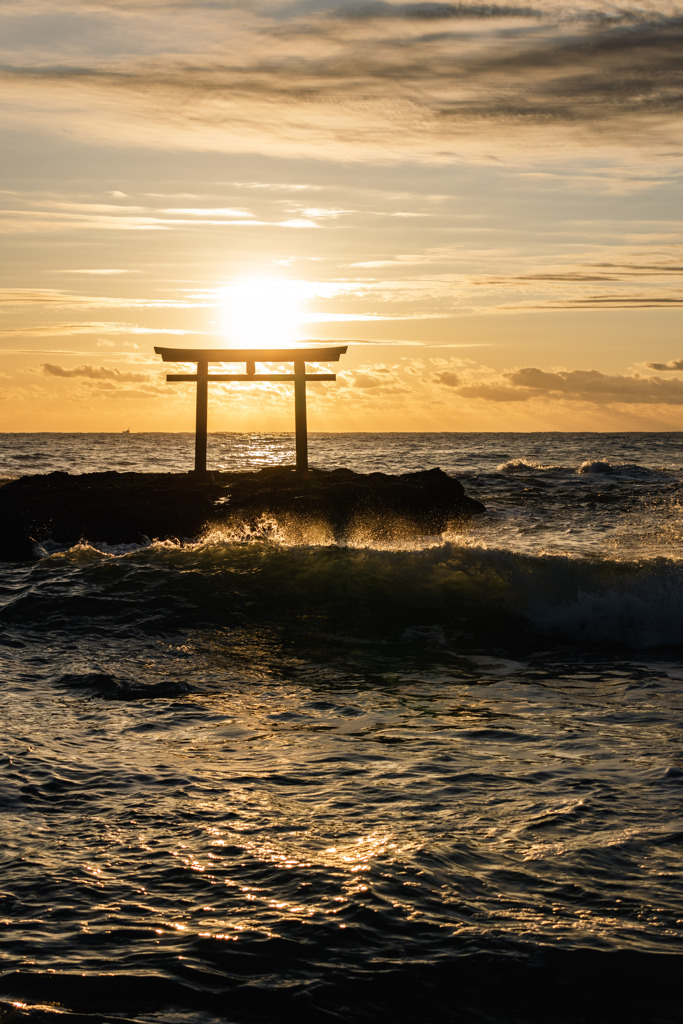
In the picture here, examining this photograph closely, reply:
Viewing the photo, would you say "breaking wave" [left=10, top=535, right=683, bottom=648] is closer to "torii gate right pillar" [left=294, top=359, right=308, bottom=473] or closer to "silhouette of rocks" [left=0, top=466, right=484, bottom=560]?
"silhouette of rocks" [left=0, top=466, right=484, bottom=560]

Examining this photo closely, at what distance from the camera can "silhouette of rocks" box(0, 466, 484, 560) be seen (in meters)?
17.5

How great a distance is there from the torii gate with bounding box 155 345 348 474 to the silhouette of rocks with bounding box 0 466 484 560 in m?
1.26

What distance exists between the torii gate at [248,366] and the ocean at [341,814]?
31.6 ft

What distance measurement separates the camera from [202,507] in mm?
18500

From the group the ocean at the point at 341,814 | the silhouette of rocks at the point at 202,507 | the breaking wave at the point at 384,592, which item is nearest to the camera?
the ocean at the point at 341,814

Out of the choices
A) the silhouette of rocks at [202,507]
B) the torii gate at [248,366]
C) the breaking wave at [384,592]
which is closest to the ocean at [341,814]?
the breaking wave at [384,592]

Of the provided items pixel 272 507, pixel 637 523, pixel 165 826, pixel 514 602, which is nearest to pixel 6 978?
pixel 165 826

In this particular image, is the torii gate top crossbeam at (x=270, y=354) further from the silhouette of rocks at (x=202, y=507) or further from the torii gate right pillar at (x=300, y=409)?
the silhouette of rocks at (x=202, y=507)

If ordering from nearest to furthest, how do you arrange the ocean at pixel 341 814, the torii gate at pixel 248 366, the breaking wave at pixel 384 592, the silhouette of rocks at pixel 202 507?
the ocean at pixel 341 814 → the breaking wave at pixel 384 592 → the silhouette of rocks at pixel 202 507 → the torii gate at pixel 248 366

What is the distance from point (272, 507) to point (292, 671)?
9.84m

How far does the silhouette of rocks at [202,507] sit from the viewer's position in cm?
1753

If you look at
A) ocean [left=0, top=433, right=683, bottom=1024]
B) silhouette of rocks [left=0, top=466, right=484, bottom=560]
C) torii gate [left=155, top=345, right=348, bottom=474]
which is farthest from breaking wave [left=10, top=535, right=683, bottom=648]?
torii gate [left=155, top=345, right=348, bottom=474]

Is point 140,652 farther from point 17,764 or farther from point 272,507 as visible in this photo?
point 272,507

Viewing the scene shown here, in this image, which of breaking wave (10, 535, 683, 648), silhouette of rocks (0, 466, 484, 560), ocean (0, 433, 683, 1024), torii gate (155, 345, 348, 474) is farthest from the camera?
torii gate (155, 345, 348, 474)
